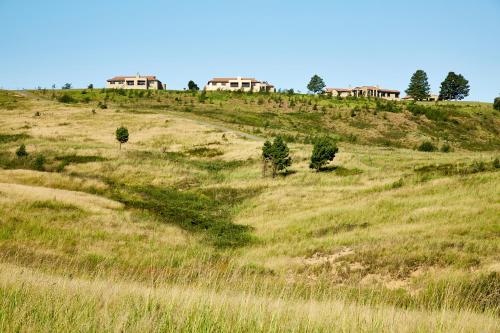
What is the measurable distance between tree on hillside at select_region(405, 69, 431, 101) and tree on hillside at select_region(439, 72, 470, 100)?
8.50 m

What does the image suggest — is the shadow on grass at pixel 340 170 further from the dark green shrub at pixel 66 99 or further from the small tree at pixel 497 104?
the small tree at pixel 497 104

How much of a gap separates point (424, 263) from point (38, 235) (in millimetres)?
20028

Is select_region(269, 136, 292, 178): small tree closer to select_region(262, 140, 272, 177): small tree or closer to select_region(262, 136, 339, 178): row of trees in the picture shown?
select_region(262, 136, 339, 178): row of trees

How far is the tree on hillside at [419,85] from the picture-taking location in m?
164

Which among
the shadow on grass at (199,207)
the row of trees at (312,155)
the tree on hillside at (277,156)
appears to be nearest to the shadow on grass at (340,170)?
the row of trees at (312,155)

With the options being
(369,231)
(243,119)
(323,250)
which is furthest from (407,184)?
(243,119)

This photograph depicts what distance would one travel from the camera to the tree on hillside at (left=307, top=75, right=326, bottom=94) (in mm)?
182750

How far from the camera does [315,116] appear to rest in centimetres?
12019

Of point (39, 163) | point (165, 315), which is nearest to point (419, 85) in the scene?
point (39, 163)

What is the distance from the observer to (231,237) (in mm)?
31438

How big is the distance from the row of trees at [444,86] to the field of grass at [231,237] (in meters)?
92.0

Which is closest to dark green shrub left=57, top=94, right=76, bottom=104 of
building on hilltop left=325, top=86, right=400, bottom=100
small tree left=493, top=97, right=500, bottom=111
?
building on hilltop left=325, top=86, right=400, bottom=100

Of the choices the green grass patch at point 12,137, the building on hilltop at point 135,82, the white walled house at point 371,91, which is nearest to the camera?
the green grass patch at point 12,137

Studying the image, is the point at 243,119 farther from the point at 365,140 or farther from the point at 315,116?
the point at 365,140
